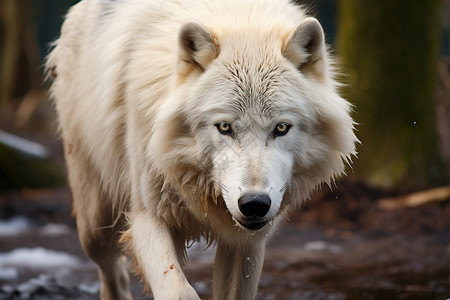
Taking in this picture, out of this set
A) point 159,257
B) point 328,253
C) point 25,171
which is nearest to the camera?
point 159,257

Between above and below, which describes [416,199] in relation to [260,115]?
below

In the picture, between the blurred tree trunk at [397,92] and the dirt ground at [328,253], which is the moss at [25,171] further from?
the blurred tree trunk at [397,92]

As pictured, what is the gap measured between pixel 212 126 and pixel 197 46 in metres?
0.45

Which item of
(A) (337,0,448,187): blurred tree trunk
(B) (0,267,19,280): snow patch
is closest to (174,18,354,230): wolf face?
(B) (0,267,19,280): snow patch

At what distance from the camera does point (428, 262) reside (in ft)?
21.1

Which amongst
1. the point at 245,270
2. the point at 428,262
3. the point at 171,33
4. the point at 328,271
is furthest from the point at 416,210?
the point at 171,33

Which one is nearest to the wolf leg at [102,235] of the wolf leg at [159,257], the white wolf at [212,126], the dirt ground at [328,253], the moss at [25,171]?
the white wolf at [212,126]

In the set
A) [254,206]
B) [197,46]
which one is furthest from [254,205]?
[197,46]

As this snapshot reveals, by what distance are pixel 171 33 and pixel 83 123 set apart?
1121 millimetres

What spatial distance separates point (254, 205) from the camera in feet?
10.4

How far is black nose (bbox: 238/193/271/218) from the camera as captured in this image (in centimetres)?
315

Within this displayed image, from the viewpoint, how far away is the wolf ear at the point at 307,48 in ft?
11.6

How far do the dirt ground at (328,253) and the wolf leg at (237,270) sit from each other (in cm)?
106

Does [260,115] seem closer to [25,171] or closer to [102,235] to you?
[102,235]
